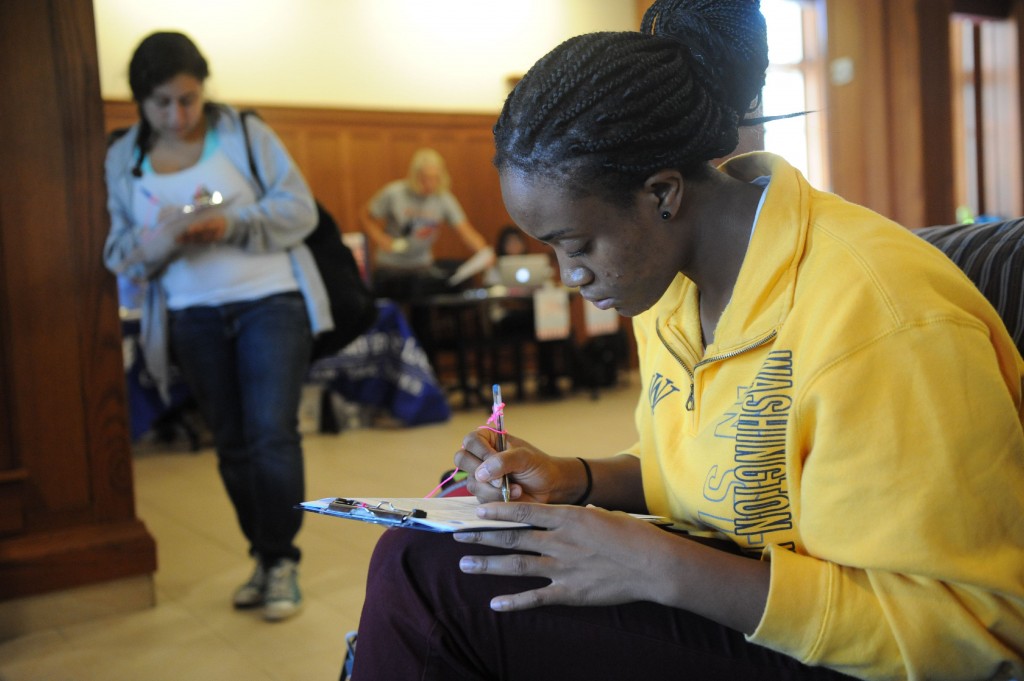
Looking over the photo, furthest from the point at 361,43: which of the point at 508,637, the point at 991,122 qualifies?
the point at 508,637

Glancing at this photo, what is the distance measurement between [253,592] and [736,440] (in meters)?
→ 1.67

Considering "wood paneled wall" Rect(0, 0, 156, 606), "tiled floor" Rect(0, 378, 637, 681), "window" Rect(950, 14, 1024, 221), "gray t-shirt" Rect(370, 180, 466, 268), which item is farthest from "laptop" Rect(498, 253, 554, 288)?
"window" Rect(950, 14, 1024, 221)

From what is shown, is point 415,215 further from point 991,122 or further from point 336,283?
point 991,122

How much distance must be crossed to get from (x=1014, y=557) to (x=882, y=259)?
0.87 feet

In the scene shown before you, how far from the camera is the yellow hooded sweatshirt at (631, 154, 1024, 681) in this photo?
0.77 m

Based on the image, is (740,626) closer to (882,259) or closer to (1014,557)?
(1014,557)

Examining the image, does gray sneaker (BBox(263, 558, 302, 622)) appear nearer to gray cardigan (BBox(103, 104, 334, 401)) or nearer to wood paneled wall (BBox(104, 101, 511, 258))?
gray cardigan (BBox(103, 104, 334, 401))

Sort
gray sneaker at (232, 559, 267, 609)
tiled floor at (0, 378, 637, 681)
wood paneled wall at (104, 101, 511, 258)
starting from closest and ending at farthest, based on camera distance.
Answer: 1. tiled floor at (0, 378, 637, 681)
2. gray sneaker at (232, 559, 267, 609)
3. wood paneled wall at (104, 101, 511, 258)

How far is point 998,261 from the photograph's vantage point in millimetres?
1169

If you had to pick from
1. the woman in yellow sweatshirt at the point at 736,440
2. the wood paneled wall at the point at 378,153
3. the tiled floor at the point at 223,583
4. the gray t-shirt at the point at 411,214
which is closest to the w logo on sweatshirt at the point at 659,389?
the woman in yellow sweatshirt at the point at 736,440

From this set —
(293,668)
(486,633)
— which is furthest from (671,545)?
(293,668)

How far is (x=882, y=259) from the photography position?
843 mm

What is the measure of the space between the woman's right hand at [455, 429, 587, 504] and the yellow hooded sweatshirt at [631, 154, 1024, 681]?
30cm

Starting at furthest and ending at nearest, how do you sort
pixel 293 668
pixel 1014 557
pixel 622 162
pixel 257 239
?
pixel 257 239 → pixel 293 668 → pixel 622 162 → pixel 1014 557
